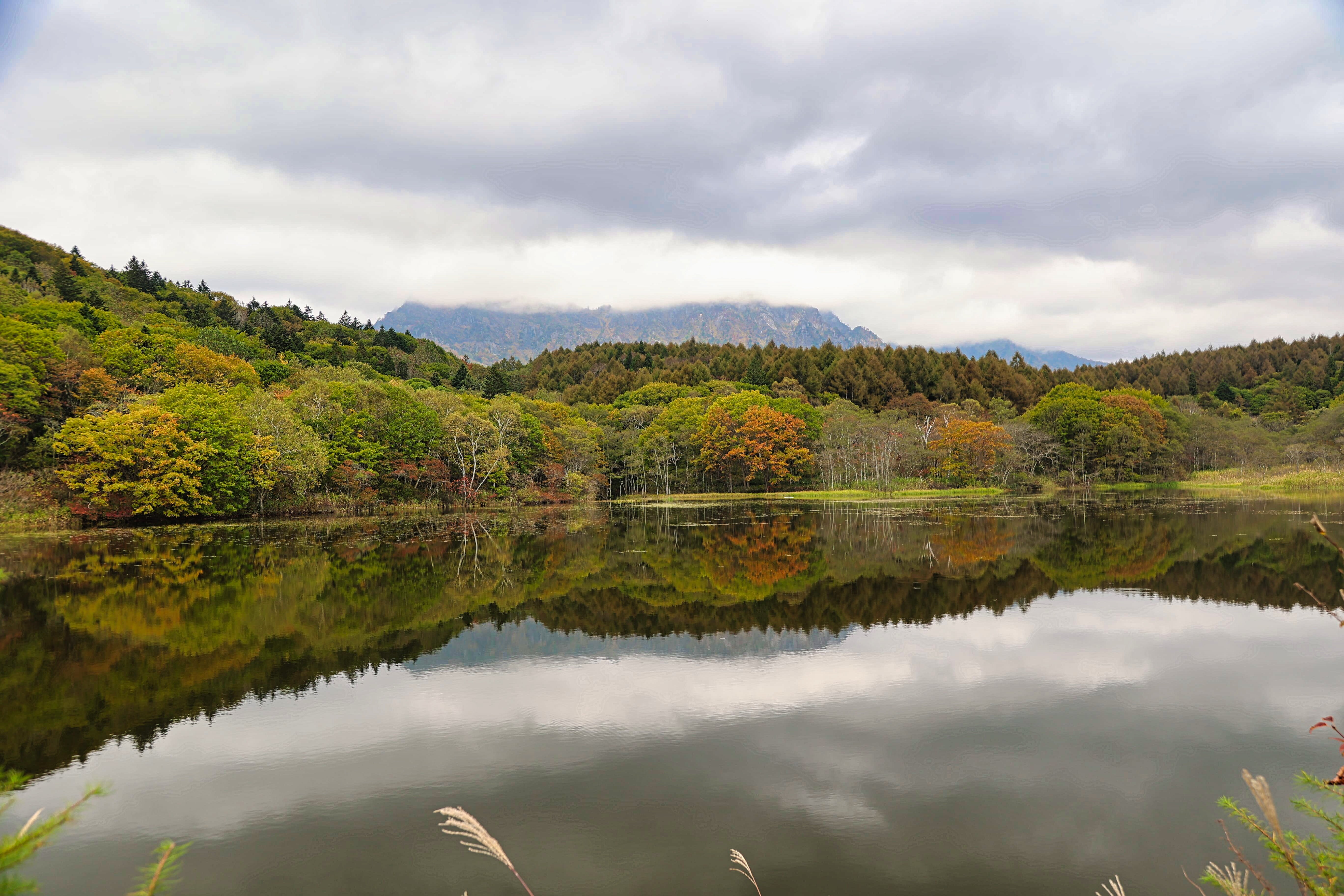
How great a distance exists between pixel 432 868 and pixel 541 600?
34.3 ft

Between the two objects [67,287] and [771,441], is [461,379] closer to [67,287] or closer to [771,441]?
[67,287]

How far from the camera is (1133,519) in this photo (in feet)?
102

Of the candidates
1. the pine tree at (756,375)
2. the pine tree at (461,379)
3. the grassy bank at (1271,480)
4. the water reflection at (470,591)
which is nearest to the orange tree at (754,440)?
the pine tree at (756,375)

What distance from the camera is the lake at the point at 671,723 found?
5543mm

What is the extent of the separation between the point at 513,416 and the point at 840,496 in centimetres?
2600

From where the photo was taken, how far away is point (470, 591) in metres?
16.8

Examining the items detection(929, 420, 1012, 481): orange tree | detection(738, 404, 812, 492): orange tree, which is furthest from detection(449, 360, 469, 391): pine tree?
detection(929, 420, 1012, 481): orange tree

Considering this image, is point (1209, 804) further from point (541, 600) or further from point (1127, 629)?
point (541, 600)

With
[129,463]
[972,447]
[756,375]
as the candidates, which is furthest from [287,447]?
[756,375]

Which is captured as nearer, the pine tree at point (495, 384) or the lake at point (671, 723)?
the lake at point (671, 723)

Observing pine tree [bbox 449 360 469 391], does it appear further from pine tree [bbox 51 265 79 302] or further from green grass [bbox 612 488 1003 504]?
green grass [bbox 612 488 1003 504]

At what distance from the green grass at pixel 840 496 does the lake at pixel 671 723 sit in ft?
120

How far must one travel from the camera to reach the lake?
5543 millimetres

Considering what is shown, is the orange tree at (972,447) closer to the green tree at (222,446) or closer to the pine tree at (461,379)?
the green tree at (222,446)
